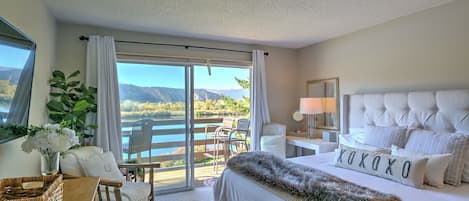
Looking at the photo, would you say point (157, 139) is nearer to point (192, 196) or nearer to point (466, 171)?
point (192, 196)

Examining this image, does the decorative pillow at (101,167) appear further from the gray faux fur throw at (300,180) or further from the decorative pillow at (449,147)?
the decorative pillow at (449,147)

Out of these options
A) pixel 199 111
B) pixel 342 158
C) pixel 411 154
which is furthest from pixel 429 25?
pixel 199 111

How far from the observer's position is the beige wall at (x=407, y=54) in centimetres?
266

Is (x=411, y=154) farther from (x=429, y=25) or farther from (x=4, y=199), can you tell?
(x=4, y=199)

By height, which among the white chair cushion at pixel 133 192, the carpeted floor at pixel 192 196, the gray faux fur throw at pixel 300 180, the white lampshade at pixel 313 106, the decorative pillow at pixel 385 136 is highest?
the white lampshade at pixel 313 106

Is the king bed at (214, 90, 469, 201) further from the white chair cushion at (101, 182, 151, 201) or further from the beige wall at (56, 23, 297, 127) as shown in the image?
the beige wall at (56, 23, 297, 127)

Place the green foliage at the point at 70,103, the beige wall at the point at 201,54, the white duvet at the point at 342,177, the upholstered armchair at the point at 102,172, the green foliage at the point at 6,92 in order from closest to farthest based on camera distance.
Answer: the green foliage at the point at 6,92
the white duvet at the point at 342,177
the upholstered armchair at the point at 102,172
the green foliage at the point at 70,103
the beige wall at the point at 201,54

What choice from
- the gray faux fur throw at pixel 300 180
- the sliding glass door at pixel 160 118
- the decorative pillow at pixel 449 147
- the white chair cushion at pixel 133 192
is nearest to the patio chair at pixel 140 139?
the sliding glass door at pixel 160 118

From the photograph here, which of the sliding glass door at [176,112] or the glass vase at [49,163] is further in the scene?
the sliding glass door at [176,112]

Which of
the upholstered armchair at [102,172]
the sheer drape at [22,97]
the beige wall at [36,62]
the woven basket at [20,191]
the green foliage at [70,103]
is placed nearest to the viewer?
the woven basket at [20,191]

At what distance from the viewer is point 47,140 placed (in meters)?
1.74

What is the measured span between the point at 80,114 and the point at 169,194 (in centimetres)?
168

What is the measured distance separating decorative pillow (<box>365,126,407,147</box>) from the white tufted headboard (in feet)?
0.75

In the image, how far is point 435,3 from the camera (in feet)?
8.93
